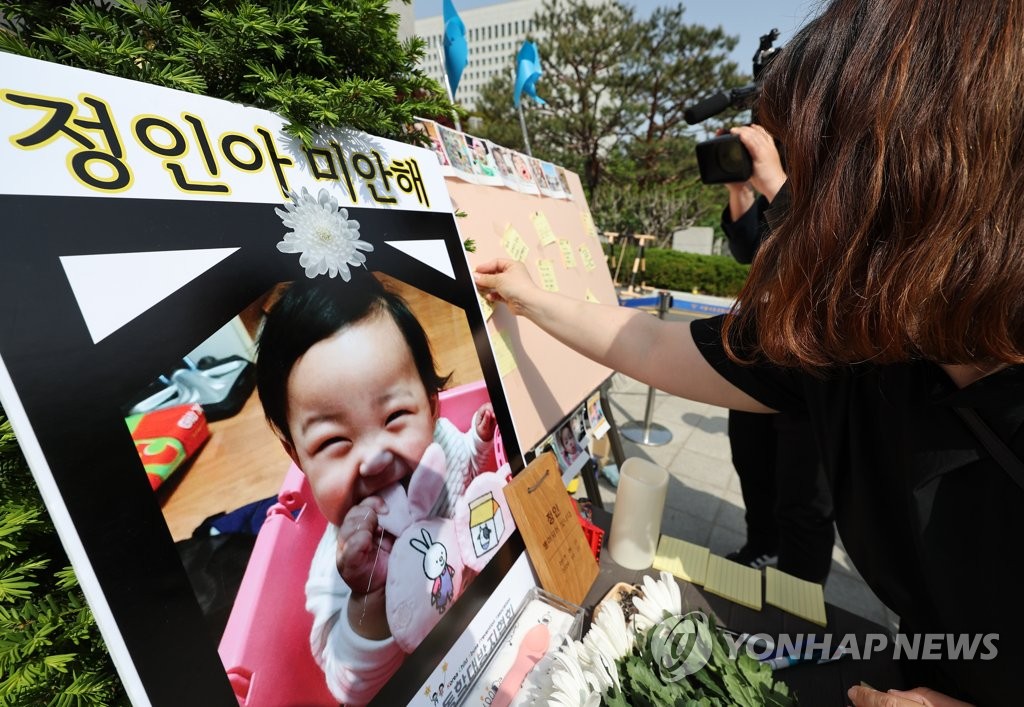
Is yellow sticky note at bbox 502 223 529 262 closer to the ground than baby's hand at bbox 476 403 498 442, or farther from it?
farther from it

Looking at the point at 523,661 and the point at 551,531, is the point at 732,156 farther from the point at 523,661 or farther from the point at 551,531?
the point at 523,661

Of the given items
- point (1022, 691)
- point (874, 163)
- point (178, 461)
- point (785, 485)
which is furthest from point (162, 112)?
point (785, 485)

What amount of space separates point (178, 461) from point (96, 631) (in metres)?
0.23

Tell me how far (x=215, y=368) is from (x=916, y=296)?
75 centimetres

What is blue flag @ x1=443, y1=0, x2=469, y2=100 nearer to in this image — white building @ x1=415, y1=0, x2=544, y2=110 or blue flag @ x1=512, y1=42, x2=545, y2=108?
blue flag @ x1=512, y1=42, x2=545, y2=108

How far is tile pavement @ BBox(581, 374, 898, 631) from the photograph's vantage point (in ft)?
6.64

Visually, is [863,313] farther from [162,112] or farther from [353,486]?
[162,112]

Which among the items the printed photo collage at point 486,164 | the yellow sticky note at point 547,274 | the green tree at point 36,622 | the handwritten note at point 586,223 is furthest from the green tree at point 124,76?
the handwritten note at point 586,223

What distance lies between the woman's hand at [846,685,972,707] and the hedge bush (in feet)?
35.5

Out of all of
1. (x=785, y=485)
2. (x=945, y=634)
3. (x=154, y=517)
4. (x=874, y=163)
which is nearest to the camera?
(x=154, y=517)

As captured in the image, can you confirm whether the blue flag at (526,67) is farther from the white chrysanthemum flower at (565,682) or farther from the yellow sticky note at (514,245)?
the white chrysanthemum flower at (565,682)

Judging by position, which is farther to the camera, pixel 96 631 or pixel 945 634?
pixel 945 634

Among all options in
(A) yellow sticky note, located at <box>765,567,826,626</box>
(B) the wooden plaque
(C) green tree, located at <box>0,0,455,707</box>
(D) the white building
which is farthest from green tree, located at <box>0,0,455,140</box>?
(D) the white building

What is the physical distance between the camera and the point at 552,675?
602 millimetres
